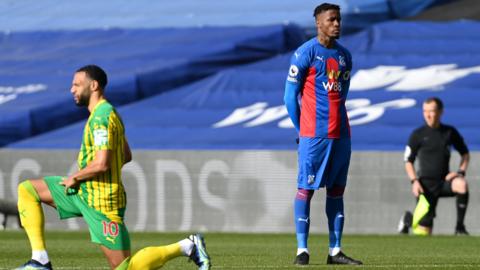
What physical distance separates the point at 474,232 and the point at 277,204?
9.42ft

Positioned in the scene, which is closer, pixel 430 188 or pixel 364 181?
pixel 430 188

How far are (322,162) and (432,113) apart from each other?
596 centimetres

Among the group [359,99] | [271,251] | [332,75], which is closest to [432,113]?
[271,251]

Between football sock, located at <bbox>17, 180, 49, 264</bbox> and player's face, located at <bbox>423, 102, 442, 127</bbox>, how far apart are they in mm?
8027

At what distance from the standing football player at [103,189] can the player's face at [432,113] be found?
26.3 ft

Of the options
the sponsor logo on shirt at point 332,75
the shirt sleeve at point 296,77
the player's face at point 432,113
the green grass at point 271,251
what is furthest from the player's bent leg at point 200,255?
the player's face at point 432,113

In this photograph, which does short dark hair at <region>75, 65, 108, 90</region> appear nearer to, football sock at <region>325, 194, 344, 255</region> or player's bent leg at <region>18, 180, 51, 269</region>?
player's bent leg at <region>18, 180, 51, 269</region>

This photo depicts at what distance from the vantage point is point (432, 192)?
1619 cm

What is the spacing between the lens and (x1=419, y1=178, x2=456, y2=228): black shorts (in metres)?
16.1

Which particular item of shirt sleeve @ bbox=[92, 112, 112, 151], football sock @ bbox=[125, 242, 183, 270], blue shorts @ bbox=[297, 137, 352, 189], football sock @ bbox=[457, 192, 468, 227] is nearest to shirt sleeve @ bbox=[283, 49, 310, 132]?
blue shorts @ bbox=[297, 137, 352, 189]

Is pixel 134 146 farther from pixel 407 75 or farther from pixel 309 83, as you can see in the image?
pixel 309 83

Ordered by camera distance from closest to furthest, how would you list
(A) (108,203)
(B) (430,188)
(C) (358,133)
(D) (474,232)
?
1. (A) (108,203)
2. (B) (430,188)
3. (D) (474,232)
4. (C) (358,133)

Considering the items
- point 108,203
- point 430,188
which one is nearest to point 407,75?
point 430,188

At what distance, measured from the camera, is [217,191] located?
766 inches
